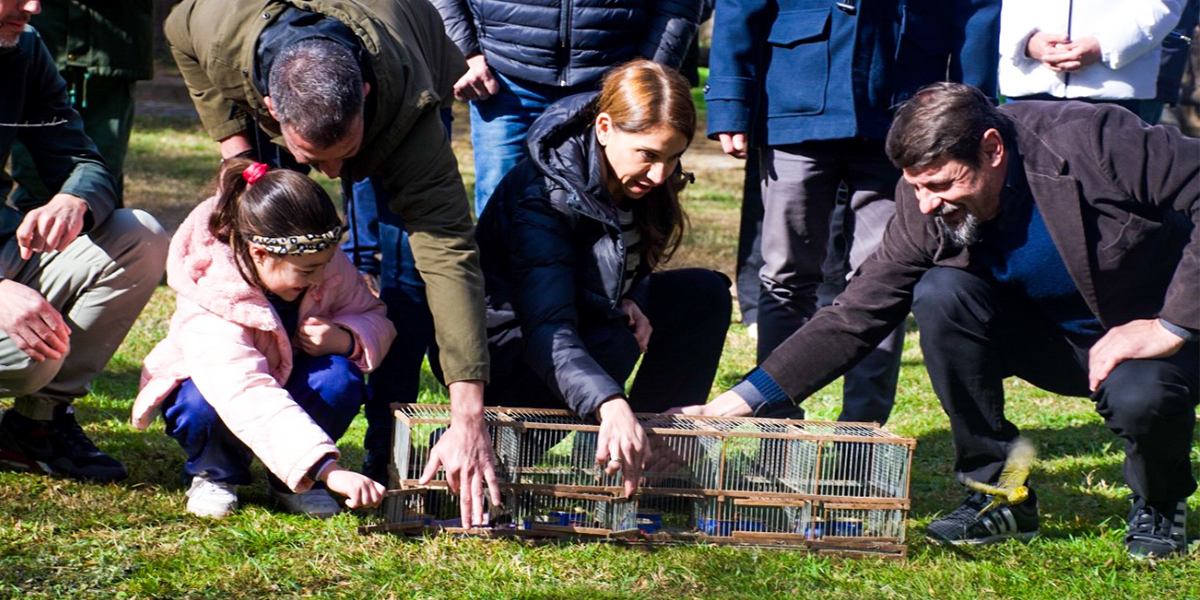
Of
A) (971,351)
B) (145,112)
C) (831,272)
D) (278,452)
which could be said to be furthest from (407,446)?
(145,112)

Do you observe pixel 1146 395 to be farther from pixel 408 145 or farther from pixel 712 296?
pixel 408 145

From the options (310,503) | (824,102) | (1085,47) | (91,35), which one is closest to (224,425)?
(310,503)

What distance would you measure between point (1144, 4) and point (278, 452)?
3524 millimetres

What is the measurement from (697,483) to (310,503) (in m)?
1.02

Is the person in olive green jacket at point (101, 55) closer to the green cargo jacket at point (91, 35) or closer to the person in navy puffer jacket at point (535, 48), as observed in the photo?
the green cargo jacket at point (91, 35)

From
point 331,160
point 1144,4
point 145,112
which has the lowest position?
point 145,112

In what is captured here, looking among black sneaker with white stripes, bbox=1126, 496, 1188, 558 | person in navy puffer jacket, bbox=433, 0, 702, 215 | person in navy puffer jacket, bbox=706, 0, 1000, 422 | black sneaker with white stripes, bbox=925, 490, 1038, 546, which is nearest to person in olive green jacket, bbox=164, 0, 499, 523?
person in navy puffer jacket, bbox=433, 0, 702, 215

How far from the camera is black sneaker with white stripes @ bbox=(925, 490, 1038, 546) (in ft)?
11.9

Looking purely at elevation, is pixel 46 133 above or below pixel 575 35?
below

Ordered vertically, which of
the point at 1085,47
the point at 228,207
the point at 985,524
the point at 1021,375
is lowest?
the point at 985,524

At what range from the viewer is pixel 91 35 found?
16.7 feet

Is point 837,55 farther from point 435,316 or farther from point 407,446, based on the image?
point 407,446

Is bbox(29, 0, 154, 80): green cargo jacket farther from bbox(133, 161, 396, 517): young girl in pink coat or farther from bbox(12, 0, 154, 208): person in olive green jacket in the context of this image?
bbox(133, 161, 396, 517): young girl in pink coat

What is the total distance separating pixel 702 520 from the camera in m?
3.35
